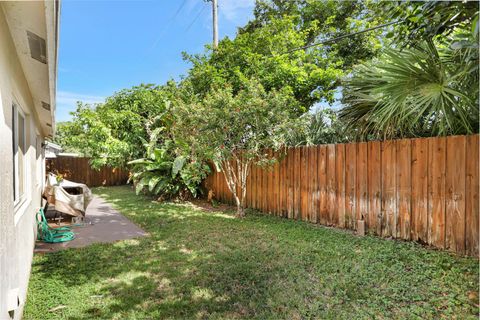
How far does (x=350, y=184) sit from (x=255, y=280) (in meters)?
3.20

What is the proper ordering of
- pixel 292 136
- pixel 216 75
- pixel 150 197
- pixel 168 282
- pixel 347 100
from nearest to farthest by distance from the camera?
pixel 168 282 → pixel 347 100 → pixel 292 136 → pixel 216 75 → pixel 150 197

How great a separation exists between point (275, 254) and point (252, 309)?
1.60 metres

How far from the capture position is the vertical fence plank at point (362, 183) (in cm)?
549

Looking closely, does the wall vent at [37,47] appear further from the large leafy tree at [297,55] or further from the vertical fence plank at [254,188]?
the large leafy tree at [297,55]

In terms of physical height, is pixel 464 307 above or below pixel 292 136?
below

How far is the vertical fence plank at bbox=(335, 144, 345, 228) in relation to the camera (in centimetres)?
593

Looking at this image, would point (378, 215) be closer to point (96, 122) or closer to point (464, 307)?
point (464, 307)

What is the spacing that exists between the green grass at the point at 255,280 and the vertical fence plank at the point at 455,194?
0.27m

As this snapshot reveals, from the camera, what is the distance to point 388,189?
5113 mm

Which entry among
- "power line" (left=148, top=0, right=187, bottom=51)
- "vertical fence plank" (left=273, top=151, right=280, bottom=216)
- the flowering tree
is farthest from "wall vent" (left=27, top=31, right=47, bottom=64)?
"power line" (left=148, top=0, right=187, bottom=51)

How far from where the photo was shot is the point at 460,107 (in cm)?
382

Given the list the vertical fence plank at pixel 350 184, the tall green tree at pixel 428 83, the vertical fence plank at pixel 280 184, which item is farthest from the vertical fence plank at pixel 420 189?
the vertical fence plank at pixel 280 184

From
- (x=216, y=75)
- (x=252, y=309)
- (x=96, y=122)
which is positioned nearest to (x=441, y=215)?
(x=252, y=309)

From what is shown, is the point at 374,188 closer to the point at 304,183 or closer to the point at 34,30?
Result: the point at 304,183
